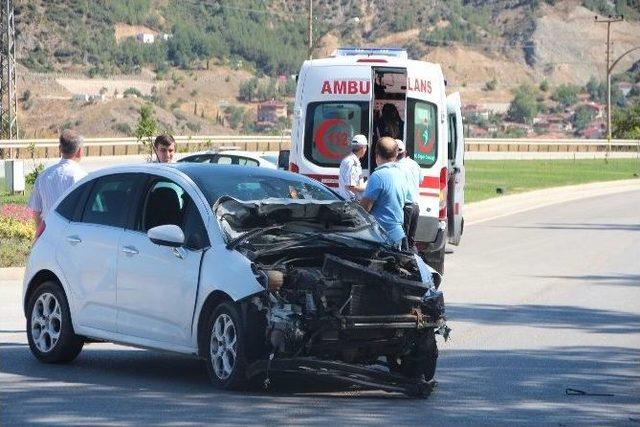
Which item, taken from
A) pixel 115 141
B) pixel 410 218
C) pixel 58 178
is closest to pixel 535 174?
pixel 115 141

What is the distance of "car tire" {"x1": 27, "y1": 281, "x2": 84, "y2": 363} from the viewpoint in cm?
1126

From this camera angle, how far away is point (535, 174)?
55062 mm

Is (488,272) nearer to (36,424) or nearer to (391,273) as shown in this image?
(391,273)

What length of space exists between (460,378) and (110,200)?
2.89 m

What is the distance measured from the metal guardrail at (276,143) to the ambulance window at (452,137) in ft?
111

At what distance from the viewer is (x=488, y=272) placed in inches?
790

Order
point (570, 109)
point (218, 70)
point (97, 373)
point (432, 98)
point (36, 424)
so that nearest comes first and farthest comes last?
point (36, 424), point (97, 373), point (432, 98), point (218, 70), point (570, 109)

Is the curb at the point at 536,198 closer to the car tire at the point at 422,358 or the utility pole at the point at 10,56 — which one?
the utility pole at the point at 10,56

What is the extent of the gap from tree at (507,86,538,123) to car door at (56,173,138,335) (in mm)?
140377

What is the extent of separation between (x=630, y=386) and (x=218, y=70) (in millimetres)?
134943

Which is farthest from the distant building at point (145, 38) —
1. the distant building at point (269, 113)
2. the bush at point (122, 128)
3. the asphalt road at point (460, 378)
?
the asphalt road at point (460, 378)

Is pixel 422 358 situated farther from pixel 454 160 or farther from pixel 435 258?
pixel 454 160

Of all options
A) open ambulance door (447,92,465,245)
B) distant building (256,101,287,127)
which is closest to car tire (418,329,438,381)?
open ambulance door (447,92,465,245)

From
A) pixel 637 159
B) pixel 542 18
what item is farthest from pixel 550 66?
pixel 637 159
